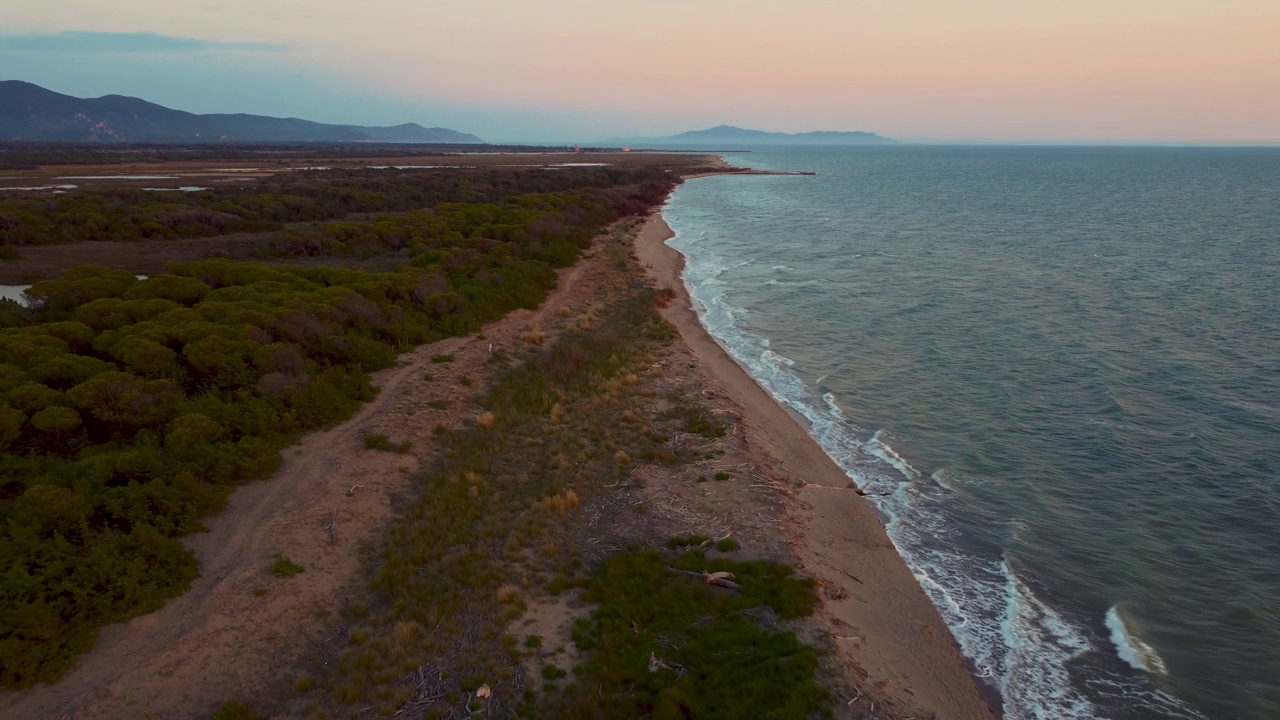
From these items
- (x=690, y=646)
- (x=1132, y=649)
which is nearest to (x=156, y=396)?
(x=690, y=646)

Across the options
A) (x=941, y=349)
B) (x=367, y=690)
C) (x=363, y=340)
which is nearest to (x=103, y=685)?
(x=367, y=690)

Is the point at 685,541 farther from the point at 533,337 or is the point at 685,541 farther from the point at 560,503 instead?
the point at 533,337

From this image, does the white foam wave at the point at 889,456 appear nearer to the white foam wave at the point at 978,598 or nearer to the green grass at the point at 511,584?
the white foam wave at the point at 978,598

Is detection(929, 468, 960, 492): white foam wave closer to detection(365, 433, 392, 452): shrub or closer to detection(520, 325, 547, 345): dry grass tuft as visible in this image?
detection(365, 433, 392, 452): shrub

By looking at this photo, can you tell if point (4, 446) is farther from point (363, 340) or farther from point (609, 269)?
point (609, 269)

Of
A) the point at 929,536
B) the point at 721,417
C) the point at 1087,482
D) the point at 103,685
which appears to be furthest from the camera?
the point at 721,417

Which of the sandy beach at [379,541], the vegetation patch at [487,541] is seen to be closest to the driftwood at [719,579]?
the sandy beach at [379,541]

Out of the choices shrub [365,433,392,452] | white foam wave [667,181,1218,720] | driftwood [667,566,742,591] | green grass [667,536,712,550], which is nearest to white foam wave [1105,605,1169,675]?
white foam wave [667,181,1218,720]
